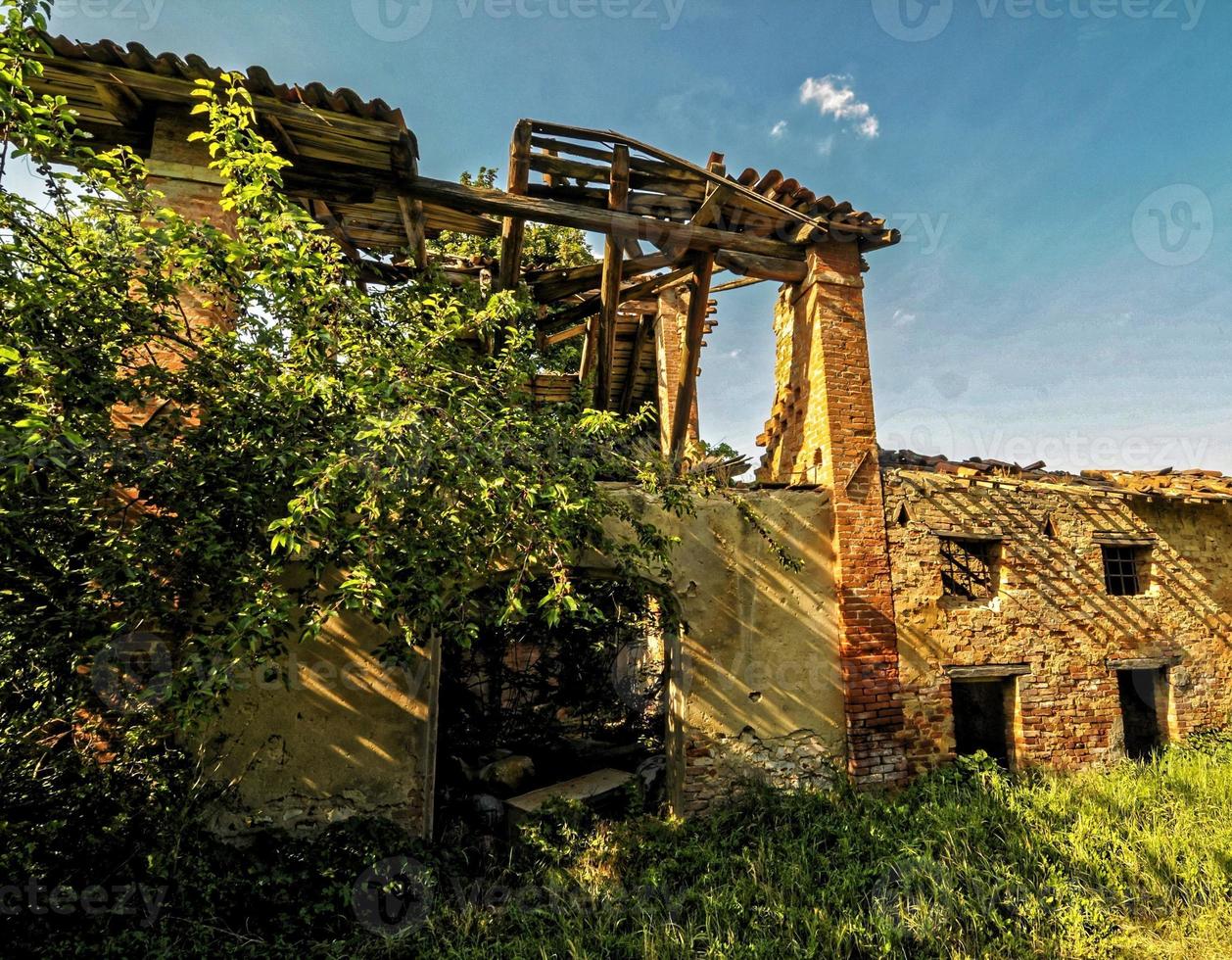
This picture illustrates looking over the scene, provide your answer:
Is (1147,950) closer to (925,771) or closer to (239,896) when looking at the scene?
(925,771)

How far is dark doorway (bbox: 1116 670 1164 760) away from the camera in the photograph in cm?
807

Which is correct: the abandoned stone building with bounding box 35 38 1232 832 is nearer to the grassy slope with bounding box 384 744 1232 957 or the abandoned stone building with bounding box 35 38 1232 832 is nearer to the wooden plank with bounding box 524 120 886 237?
the wooden plank with bounding box 524 120 886 237

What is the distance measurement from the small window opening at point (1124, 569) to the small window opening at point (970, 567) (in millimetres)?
1663

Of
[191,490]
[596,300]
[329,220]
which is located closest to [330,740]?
[191,490]

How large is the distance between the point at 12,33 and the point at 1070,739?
10.6 metres

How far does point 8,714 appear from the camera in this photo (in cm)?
377

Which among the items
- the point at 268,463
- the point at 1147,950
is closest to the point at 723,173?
the point at 268,463

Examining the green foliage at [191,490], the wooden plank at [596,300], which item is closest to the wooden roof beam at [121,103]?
the green foliage at [191,490]

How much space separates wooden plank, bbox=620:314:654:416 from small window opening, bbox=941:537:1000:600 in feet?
19.1

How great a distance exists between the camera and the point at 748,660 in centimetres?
624

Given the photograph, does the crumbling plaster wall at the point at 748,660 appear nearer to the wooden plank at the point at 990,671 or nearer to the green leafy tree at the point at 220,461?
the wooden plank at the point at 990,671

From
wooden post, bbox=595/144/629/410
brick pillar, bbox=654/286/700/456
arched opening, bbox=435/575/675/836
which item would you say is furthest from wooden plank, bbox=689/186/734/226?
arched opening, bbox=435/575/675/836

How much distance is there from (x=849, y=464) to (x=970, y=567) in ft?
9.24

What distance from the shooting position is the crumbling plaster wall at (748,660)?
6051mm
